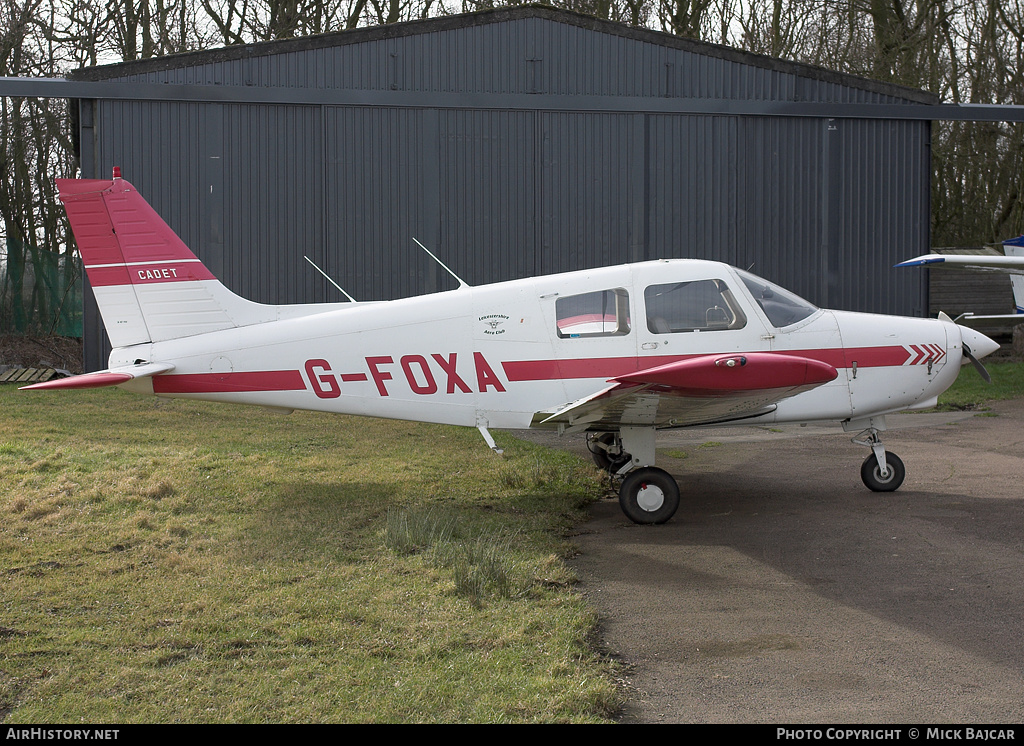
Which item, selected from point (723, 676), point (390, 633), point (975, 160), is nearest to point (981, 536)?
point (723, 676)

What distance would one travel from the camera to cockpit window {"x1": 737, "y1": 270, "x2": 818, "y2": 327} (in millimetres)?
7379

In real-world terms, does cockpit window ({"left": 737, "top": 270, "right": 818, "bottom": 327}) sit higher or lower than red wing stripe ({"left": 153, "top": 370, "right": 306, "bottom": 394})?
higher

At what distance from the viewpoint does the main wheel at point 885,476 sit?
314 inches

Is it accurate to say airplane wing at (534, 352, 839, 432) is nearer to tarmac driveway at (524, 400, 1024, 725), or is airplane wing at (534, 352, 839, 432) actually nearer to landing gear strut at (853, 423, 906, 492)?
tarmac driveway at (524, 400, 1024, 725)

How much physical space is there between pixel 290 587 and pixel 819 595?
3182 millimetres

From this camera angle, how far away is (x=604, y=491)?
8.30 metres

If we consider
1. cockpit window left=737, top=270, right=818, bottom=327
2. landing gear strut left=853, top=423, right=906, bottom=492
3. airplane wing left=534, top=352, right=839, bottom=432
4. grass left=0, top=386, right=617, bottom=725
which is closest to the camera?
grass left=0, top=386, right=617, bottom=725

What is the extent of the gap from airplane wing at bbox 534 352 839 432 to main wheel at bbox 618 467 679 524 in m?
0.54

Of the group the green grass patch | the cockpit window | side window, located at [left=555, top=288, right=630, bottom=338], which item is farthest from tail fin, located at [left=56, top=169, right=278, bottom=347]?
the green grass patch

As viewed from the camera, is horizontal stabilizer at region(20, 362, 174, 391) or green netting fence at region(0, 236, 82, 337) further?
green netting fence at region(0, 236, 82, 337)

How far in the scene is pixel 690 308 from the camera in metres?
7.27

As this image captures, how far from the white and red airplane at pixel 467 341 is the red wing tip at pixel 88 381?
113 millimetres

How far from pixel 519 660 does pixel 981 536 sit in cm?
420

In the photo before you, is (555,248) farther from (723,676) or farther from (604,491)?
(723,676)
